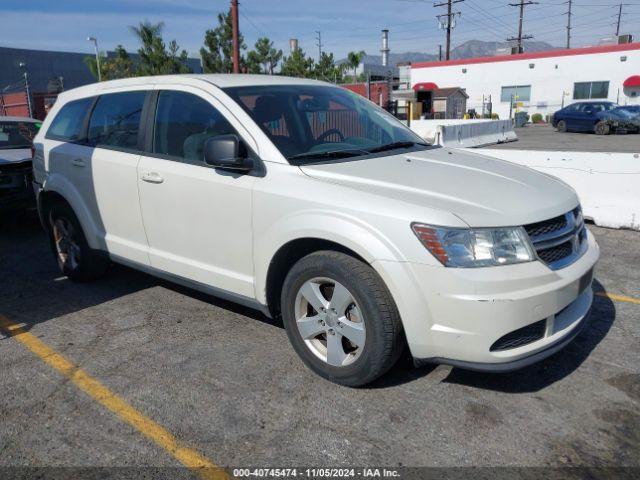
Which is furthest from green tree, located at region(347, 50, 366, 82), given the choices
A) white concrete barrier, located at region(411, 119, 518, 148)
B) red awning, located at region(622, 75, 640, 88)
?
white concrete barrier, located at region(411, 119, 518, 148)

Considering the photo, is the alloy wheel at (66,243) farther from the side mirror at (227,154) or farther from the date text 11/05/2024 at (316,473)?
the date text 11/05/2024 at (316,473)

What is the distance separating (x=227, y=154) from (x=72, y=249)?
8.72 feet

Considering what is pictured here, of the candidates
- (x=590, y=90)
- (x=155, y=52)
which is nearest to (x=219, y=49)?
(x=155, y=52)

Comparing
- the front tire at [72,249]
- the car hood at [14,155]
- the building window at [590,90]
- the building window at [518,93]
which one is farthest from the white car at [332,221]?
the building window at [518,93]

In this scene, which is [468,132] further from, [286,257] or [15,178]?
[286,257]

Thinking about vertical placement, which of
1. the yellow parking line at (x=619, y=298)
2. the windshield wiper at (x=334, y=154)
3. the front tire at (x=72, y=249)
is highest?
the windshield wiper at (x=334, y=154)

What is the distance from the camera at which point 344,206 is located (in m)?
3.01

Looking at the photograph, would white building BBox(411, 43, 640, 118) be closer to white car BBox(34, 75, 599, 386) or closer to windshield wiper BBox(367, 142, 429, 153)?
windshield wiper BBox(367, 142, 429, 153)

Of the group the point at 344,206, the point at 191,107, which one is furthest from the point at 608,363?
the point at 191,107

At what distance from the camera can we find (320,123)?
4.07 m

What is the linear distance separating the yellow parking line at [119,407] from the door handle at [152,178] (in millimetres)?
1365

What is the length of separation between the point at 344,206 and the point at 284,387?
45.6 inches

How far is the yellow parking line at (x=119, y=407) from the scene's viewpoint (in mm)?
2637

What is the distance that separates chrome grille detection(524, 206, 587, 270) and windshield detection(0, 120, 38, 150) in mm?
7517
